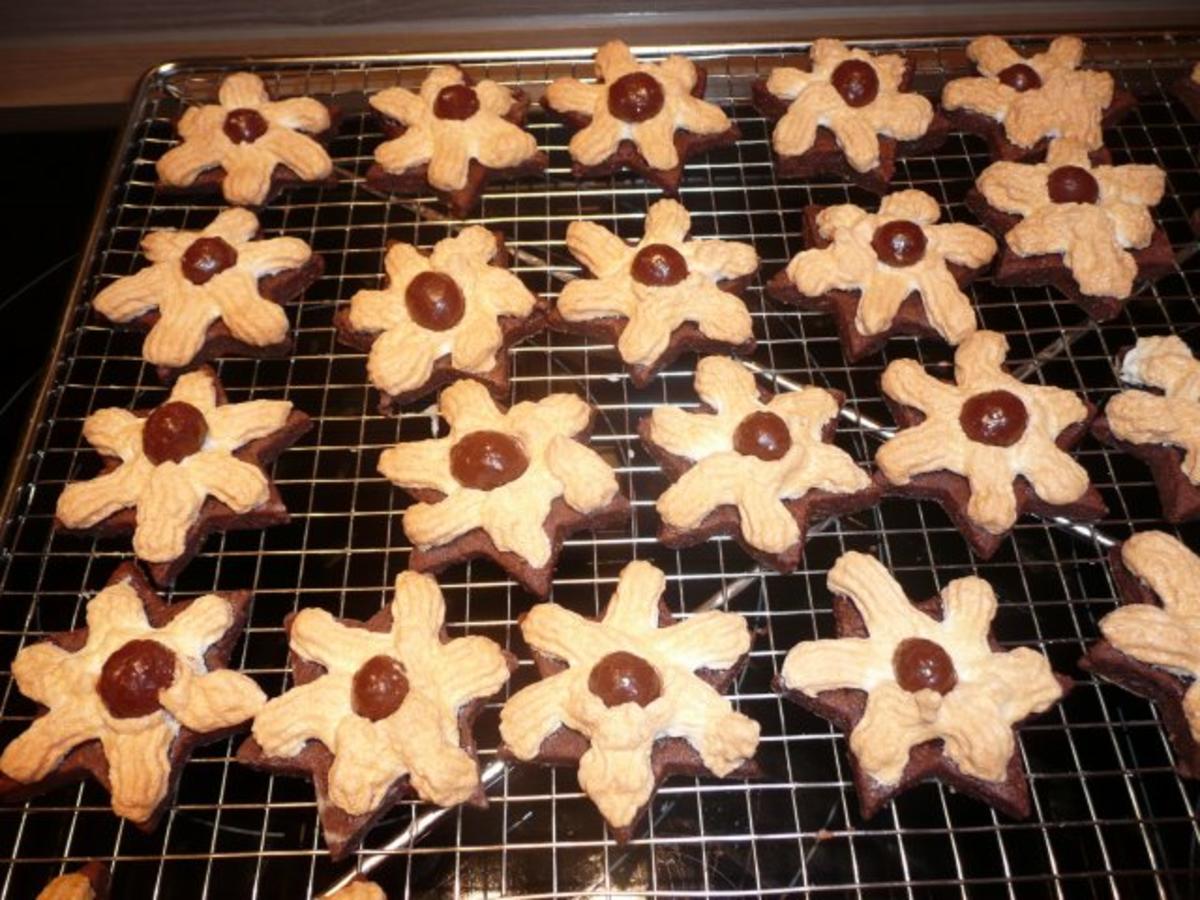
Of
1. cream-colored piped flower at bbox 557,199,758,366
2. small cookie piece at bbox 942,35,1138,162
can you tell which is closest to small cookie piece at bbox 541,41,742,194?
cream-colored piped flower at bbox 557,199,758,366

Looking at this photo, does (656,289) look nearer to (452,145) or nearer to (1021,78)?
(452,145)

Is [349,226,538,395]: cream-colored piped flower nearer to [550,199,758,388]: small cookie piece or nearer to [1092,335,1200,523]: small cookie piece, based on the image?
[550,199,758,388]: small cookie piece

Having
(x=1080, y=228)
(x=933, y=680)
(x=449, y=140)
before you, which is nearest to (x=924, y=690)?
(x=933, y=680)

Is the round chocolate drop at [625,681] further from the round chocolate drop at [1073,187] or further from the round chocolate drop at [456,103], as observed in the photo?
the round chocolate drop at [1073,187]

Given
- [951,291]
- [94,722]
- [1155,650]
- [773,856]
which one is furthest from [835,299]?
[94,722]

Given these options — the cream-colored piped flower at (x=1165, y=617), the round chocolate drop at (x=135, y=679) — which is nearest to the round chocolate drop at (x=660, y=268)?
the cream-colored piped flower at (x=1165, y=617)

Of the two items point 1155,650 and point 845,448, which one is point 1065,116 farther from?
point 1155,650
